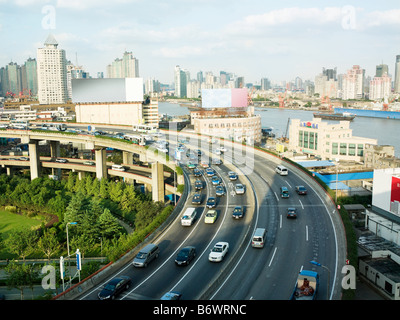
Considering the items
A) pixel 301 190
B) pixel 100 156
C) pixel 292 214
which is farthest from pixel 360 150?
pixel 292 214

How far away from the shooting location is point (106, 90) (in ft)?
270

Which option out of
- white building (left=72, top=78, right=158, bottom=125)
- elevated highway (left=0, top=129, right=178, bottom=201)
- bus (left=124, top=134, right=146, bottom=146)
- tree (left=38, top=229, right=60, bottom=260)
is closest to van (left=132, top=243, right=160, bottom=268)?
tree (left=38, top=229, right=60, bottom=260)

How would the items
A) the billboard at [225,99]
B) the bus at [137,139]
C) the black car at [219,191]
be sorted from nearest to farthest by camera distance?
the black car at [219,191]
the bus at [137,139]
the billboard at [225,99]

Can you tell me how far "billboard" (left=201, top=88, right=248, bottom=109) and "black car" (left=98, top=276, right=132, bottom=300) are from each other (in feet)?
253

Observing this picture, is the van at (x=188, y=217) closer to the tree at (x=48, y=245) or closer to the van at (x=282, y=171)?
the tree at (x=48, y=245)

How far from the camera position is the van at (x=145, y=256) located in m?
16.2

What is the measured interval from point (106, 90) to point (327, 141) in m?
47.9

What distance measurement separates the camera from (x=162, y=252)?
1797cm

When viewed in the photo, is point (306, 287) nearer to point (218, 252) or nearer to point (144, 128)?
point (218, 252)

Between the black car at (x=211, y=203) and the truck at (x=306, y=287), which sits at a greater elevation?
the black car at (x=211, y=203)

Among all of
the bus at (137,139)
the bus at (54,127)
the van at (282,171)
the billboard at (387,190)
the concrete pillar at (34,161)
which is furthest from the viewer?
the bus at (54,127)

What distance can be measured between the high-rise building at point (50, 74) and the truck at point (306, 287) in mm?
163987

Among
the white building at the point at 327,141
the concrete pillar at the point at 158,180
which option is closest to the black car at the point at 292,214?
A: the concrete pillar at the point at 158,180

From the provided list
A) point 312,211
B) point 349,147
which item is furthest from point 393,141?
point 312,211
